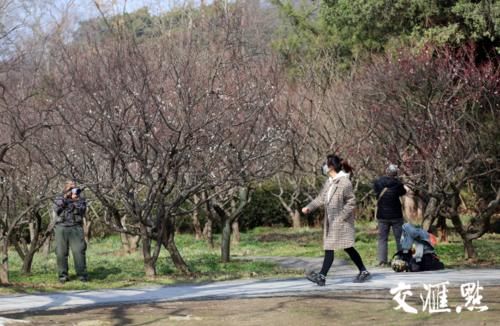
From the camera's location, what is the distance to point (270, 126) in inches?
634

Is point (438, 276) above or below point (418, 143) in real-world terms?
below

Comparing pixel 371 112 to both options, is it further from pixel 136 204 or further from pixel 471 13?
pixel 136 204

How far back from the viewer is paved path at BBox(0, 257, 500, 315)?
10109 mm

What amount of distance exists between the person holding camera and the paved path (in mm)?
1760

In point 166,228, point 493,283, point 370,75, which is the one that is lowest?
point 493,283

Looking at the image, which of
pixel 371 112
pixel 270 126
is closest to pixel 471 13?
pixel 371 112

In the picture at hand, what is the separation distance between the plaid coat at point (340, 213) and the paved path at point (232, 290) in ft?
1.80

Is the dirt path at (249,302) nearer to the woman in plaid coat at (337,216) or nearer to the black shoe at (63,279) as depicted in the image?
the woman in plaid coat at (337,216)

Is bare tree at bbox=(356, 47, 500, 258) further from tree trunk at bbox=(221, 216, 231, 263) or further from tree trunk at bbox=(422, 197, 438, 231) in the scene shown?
tree trunk at bbox=(221, 216, 231, 263)


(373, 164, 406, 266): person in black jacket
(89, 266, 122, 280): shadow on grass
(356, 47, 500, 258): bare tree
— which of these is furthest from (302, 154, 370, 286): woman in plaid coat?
(356, 47, 500, 258): bare tree

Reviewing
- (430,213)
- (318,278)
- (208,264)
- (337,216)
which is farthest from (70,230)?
(430,213)

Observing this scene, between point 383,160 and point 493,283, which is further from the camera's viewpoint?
point 383,160

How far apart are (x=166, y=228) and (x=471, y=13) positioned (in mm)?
8446

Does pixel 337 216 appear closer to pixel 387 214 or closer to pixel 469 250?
pixel 387 214
